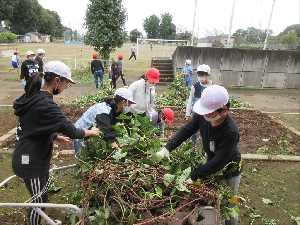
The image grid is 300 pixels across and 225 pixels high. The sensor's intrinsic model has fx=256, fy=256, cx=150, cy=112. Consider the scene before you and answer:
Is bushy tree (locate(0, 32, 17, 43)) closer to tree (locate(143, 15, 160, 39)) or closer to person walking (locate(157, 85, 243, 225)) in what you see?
person walking (locate(157, 85, 243, 225))

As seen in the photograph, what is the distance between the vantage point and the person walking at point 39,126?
2.22 m

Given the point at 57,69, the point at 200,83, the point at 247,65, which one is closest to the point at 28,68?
the point at 200,83

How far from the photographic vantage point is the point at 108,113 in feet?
9.56

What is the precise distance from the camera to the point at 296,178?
14.9 ft

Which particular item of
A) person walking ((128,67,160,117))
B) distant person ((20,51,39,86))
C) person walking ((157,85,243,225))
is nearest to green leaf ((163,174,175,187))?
person walking ((157,85,243,225))

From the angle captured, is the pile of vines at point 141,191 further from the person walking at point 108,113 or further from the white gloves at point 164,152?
the person walking at point 108,113

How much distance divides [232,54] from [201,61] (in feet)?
5.18

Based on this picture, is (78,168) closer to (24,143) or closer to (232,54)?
(24,143)

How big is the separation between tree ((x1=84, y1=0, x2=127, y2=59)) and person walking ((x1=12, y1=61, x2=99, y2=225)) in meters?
13.4

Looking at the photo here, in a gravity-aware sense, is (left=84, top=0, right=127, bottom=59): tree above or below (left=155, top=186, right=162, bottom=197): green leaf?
above

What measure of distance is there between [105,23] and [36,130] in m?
14.0

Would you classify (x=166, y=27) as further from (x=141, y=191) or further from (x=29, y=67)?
(x=141, y=191)

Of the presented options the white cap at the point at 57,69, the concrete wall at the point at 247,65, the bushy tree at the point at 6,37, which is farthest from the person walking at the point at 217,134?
the bushy tree at the point at 6,37

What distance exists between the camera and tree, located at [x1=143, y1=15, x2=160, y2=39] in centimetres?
8088
